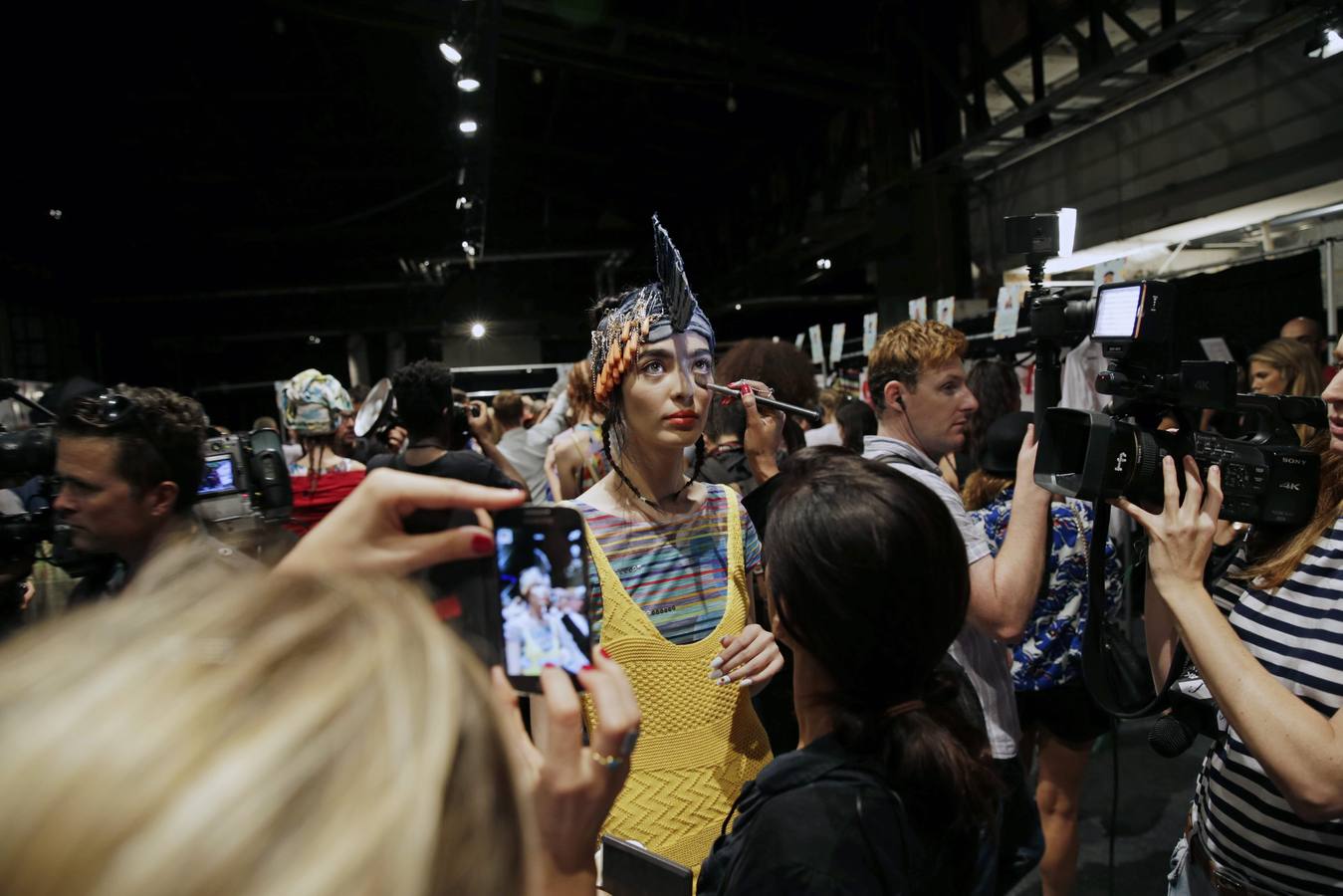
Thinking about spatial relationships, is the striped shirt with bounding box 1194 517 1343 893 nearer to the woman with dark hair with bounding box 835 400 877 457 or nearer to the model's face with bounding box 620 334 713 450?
the model's face with bounding box 620 334 713 450

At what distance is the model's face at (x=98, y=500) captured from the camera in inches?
63.0

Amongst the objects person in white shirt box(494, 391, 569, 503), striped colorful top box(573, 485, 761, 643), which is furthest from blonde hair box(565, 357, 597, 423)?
person in white shirt box(494, 391, 569, 503)

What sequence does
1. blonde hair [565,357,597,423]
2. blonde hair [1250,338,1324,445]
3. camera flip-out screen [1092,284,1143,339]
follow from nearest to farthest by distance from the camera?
camera flip-out screen [1092,284,1143,339]
blonde hair [565,357,597,423]
blonde hair [1250,338,1324,445]

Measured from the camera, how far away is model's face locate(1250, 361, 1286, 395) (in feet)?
11.4

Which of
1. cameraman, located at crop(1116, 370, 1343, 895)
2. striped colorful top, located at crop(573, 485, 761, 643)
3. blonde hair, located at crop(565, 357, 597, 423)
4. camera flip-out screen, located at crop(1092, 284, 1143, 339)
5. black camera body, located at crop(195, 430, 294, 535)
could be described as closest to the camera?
cameraman, located at crop(1116, 370, 1343, 895)

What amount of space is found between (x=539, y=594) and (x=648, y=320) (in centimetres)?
102

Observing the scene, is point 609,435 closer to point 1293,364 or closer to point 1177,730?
point 1177,730

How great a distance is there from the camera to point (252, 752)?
39cm

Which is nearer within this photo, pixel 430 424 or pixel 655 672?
pixel 655 672

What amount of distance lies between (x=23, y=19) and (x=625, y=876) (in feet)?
25.0

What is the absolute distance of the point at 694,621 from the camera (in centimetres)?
155

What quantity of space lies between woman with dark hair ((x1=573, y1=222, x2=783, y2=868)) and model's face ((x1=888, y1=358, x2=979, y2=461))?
2.02ft

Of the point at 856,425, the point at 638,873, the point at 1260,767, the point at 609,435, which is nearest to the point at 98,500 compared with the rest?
the point at 609,435

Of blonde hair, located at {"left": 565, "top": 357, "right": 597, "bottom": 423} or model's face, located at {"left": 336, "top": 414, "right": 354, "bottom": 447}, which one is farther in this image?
model's face, located at {"left": 336, "top": 414, "right": 354, "bottom": 447}
